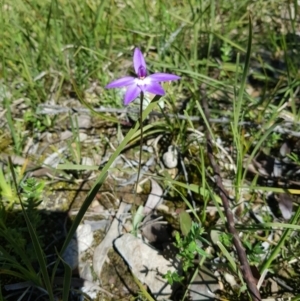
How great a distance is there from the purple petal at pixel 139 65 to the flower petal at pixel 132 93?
0.07 meters

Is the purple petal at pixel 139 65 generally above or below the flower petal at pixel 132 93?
above

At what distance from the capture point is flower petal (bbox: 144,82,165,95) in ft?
3.87

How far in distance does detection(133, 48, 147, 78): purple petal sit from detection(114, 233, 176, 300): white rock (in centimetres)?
75

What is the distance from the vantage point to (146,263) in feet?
5.44

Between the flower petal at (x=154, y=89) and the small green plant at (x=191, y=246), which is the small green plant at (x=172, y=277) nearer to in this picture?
the small green plant at (x=191, y=246)

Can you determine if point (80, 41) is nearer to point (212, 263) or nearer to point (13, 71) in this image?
point (13, 71)

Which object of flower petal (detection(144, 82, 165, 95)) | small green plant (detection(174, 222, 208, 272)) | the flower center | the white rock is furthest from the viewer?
the white rock

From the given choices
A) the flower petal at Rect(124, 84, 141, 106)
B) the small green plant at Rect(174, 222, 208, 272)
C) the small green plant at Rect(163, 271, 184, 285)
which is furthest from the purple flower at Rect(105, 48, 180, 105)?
the small green plant at Rect(163, 271, 184, 285)

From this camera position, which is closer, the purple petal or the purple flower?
the purple flower

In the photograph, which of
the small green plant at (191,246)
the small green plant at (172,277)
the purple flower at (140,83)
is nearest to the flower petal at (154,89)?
the purple flower at (140,83)

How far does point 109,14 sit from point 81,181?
1066 millimetres

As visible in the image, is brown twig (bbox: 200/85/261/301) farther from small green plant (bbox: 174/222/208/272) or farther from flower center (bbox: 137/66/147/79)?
flower center (bbox: 137/66/147/79)

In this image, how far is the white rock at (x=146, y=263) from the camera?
1581mm

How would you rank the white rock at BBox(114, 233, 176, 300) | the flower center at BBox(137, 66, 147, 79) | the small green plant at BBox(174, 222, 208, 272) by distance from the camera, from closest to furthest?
the flower center at BBox(137, 66, 147, 79)
the small green plant at BBox(174, 222, 208, 272)
the white rock at BBox(114, 233, 176, 300)
